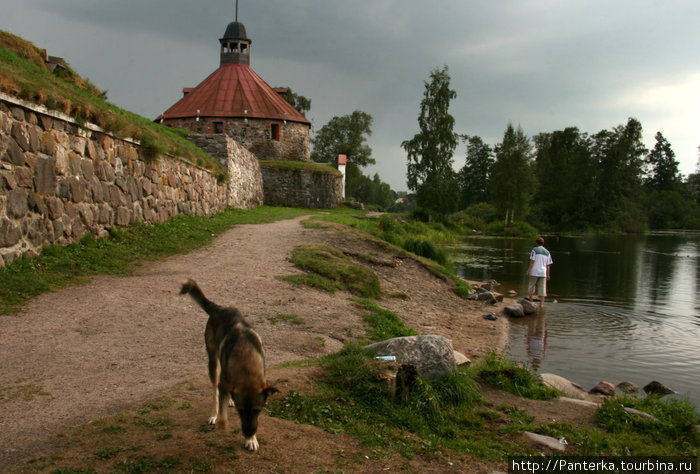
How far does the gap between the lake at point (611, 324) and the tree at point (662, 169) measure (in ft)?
244

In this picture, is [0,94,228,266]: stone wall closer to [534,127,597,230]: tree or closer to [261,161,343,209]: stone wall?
[261,161,343,209]: stone wall

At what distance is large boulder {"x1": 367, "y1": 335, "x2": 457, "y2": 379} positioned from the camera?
19.1 feet

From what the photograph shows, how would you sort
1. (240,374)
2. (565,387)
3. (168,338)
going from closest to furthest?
1. (240,374)
2. (168,338)
3. (565,387)

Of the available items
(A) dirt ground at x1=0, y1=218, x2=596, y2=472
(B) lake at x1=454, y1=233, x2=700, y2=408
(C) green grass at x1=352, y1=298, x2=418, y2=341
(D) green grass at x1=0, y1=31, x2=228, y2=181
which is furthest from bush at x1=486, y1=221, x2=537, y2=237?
(C) green grass at x1=352, y1=298, x2=418, y2=341

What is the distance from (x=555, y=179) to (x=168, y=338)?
71735 mm

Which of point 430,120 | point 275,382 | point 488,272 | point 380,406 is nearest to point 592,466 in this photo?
point 380,406

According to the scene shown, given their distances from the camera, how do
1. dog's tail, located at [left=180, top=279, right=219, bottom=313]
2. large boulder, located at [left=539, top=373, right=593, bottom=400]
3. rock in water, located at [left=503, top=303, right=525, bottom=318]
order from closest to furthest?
dog's tail, located at [left=180, top=279, right=219, bottom=313] < large boulder, located at [left=539, top=373, right=593, bottom=400] < rock in water, located at [left=503, top=303, right=525, bottom=318]

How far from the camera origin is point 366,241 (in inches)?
672

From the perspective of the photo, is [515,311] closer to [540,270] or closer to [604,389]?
[540,270]

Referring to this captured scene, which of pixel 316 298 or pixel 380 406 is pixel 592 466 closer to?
pixel 380 406

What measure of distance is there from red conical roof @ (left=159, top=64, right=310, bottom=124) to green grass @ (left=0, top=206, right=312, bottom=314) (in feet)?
92.1

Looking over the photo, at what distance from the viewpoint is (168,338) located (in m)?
6.66

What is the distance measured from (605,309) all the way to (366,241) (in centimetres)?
752

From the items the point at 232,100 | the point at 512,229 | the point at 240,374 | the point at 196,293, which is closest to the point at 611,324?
the point at 196,293
